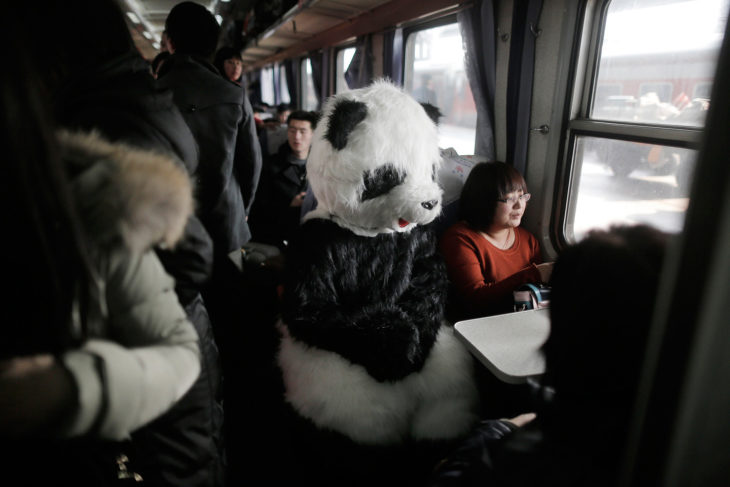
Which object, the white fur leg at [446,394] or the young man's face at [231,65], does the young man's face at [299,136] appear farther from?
the white fur leg at [446,394]

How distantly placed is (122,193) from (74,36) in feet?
1.30

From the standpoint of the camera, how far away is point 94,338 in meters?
0.63

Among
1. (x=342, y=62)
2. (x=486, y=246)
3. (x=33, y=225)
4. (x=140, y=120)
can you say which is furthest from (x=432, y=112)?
A: (x=342, y=62)

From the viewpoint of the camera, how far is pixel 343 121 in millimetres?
1544

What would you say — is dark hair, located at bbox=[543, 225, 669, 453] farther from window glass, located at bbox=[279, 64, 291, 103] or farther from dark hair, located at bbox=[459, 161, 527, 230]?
window glass, located at bbox=[279, 64, 291, 103]

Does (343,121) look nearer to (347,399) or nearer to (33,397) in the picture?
(347,399)

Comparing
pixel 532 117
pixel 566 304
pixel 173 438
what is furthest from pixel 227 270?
pixel 532 117

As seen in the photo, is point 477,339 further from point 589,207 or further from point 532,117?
point 532,117

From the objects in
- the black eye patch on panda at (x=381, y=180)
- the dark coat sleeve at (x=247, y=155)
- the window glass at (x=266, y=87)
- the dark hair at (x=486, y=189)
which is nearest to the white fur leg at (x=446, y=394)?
the black eye patch on panda at (x=381, y=180)

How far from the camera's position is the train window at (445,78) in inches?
142

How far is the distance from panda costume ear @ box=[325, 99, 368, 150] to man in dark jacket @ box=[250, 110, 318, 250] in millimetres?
1913

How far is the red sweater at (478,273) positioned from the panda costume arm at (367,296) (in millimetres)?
267

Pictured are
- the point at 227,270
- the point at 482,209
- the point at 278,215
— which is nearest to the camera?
the point at 227,270

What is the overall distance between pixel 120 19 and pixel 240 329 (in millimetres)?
2077
